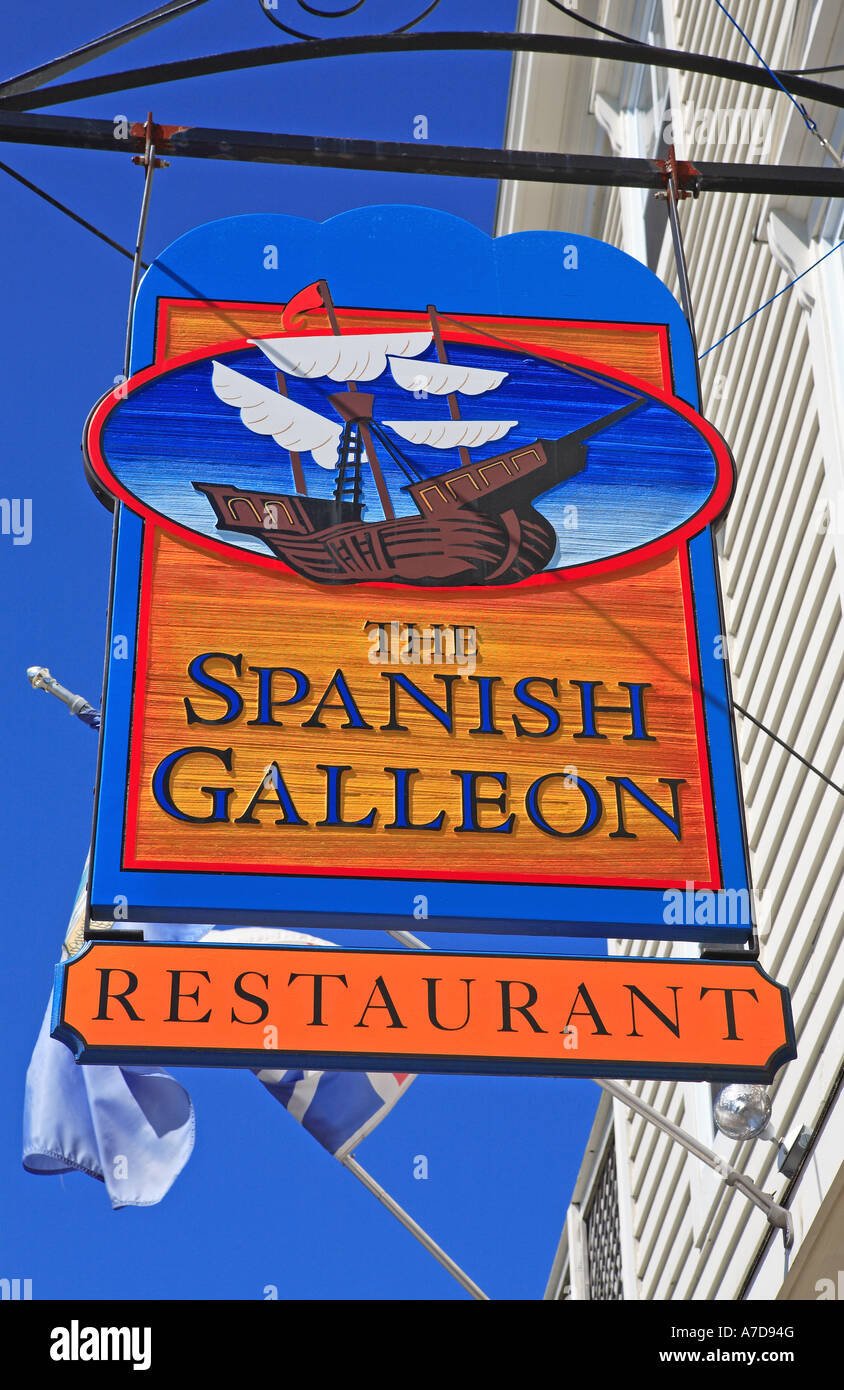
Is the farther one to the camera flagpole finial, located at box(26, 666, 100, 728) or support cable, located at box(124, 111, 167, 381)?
flagpole finial, located at box(26, 666, 100, 728)

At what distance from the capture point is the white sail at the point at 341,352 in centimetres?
520

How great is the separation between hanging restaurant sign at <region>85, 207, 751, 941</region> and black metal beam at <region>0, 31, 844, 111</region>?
52cm

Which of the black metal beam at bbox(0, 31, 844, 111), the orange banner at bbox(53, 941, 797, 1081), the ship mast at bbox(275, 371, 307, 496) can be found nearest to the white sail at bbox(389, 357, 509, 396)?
the ship mast at bbox(275, 371, 307, 496)

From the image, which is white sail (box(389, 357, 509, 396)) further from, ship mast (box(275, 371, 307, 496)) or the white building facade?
the white building facade

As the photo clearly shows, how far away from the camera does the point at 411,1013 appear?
3891mm

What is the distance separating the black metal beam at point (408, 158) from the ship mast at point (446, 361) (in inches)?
18.8

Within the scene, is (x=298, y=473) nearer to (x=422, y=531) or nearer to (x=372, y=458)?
(x=372, y=458)

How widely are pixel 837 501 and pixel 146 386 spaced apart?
256cm

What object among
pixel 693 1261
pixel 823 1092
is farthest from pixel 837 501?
pixel 693 1261

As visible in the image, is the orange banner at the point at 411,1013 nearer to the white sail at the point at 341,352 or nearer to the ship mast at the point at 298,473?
the ship mast at the point at 298,473

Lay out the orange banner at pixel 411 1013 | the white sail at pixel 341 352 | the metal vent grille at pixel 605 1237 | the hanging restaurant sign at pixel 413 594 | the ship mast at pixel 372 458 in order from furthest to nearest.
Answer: the metal vent grille at pixel 605 1237, the white sail at pixel 341 352, the ship mast at pixel 372 458, the hanging restaurant sign at pixel 413 594, the orange banner at pixel 411 1013

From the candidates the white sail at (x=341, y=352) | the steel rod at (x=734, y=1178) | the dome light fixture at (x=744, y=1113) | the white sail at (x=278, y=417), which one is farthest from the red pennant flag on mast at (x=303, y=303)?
the dome light fixture at (x=744, y=1113)

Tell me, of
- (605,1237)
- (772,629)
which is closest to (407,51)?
(772,629)

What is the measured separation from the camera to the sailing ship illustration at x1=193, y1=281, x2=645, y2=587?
4.84 metres
